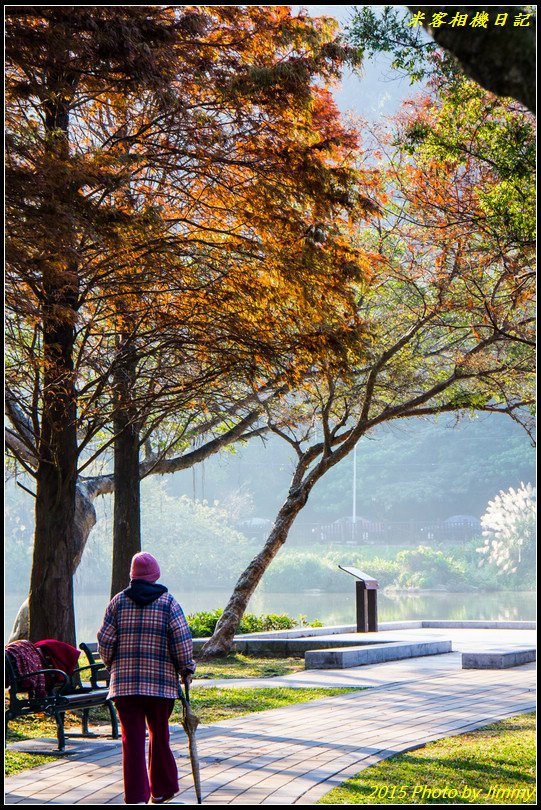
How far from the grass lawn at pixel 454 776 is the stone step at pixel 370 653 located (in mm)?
4717

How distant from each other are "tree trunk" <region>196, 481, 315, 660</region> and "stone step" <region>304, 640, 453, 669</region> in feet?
6.70

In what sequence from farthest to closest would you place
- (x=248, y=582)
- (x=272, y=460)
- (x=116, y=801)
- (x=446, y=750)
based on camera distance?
(x=272, y=460) < (x=248, y=582) < (x=446, y=750) < (x=116, y=801)

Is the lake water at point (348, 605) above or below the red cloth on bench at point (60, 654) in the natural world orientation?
below

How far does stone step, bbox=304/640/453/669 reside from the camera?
11625 millimetres

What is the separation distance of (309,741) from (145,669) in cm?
217

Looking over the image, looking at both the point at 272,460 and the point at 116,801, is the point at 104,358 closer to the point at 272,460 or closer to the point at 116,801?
the point at 116,801

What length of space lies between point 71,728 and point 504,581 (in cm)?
5454

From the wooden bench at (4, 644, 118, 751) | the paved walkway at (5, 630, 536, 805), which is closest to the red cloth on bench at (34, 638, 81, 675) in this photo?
the wooden bench at (4, 644, 118, 751)

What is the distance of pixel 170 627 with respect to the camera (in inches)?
207

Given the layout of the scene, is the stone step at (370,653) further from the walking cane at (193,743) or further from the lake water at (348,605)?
the lake water at (348,605)

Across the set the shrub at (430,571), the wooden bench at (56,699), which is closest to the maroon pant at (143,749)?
the wooden bench at (56,699)

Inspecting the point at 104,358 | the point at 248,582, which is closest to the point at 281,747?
the point at 104,358

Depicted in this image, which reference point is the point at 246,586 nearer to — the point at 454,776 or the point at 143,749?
the point at 454,776

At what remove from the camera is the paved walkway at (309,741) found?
5.41 meters
